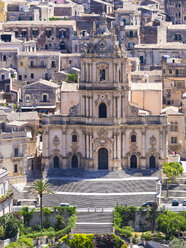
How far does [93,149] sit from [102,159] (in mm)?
1593

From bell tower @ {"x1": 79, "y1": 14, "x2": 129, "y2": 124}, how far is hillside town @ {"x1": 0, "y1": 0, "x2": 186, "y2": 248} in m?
0.11

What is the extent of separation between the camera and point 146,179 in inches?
5079

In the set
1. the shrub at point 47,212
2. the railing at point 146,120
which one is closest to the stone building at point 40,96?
the railing at point 146,120

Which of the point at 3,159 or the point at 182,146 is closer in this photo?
the point at 3,159

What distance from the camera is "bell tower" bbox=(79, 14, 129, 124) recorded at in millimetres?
129625

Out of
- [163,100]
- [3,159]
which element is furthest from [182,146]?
[3,159]

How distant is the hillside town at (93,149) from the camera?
390ft

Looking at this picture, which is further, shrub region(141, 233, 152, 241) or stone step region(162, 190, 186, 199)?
stone step region(162, 190, 186, 199)

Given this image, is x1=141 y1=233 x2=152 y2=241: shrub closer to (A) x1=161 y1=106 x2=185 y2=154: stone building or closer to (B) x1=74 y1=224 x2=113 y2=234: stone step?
(B) x1=74 y1=224 x2=113 y2=234: stone step

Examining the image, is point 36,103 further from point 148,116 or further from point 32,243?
point 32,243

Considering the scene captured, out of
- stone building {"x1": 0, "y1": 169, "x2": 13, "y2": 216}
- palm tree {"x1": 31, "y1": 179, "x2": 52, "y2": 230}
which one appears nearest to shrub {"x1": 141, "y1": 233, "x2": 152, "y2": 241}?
palm tree {"x1": 31, "y1": 179, "x2": 52, "y2": 230}

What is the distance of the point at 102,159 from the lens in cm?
13225

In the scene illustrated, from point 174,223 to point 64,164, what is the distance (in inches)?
771

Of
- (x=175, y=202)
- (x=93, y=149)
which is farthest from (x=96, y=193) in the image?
(x=175, y=202)
